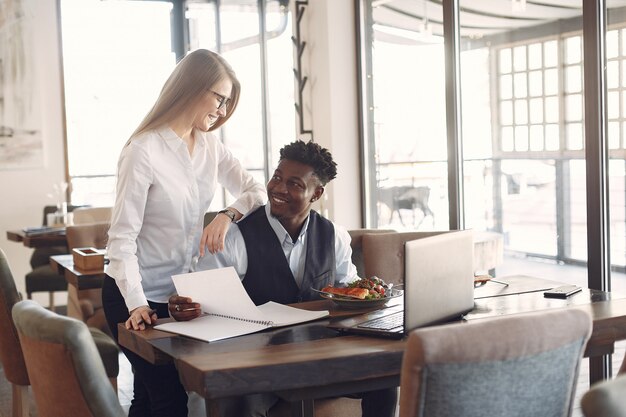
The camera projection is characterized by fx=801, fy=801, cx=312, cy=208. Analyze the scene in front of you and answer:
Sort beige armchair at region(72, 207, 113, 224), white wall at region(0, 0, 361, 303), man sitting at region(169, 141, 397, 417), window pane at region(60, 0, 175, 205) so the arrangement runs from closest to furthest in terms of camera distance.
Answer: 1. man sitting at region(169, 141, 397, 417)
2. beige armchair at region(72, 207, 113, 224)
3. white wall at region(0, 0, 361, 303)
4. window pane at region(60, 0, 175, 205)

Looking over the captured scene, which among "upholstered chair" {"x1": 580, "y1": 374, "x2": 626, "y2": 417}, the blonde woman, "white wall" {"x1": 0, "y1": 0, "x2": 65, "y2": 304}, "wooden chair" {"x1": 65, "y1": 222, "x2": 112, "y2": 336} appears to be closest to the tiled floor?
"wooden chair" {"x1": 65, "y1": 222, "x2": 112, "y2": 336}

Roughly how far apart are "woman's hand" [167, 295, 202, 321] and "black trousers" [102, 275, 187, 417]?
8.9 inches

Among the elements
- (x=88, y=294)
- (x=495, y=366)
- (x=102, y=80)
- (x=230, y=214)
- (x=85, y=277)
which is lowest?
(x=88, y=294)

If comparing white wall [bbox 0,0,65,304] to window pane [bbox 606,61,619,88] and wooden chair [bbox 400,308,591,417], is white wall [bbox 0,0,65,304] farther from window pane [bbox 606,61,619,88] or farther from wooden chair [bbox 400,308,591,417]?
wooden chair [bbox 400,308,591,417]

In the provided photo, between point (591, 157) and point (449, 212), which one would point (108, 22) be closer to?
point (449, 212)

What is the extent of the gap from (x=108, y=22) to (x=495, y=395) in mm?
6110

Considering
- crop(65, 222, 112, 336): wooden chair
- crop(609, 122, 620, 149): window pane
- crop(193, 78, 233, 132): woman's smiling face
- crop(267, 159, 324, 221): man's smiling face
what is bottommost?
crop(65, 222, 112, 336): wooden chair

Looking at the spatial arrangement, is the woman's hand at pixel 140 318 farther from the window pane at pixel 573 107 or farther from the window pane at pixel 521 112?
the window pane at pixel 521 112

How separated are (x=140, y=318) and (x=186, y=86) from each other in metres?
0.68

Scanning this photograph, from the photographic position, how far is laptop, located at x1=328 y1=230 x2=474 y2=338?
1847 millimetres

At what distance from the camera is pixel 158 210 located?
230 centimetres

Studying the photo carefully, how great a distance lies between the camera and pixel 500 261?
4027 mm

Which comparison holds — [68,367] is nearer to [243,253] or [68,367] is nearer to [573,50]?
[243,253]

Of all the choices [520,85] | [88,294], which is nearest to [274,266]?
[520,85]
